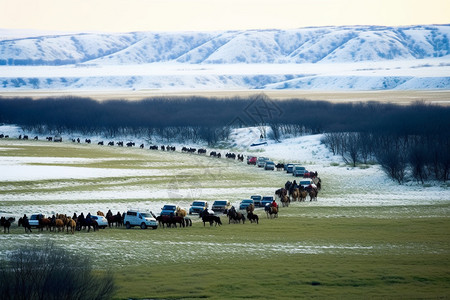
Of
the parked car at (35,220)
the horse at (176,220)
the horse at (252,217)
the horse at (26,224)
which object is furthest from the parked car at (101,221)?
the horse at (252,217)

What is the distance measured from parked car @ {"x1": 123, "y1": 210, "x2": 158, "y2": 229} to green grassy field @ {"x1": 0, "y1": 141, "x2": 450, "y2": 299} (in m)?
1.34

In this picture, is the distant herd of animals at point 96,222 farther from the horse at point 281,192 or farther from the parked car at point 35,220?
the horse at point 281,192

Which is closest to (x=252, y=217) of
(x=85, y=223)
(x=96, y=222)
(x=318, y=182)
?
(x=96, y=222)

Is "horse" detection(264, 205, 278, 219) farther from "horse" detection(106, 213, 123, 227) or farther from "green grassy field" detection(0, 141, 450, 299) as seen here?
"horse" detection(106, 213, 123, 227)

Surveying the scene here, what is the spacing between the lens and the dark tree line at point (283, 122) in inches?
2984

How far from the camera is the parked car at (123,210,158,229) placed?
4222 centimetres

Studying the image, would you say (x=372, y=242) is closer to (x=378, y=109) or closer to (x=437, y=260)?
(x=437, y=260)

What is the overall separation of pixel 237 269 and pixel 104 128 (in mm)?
128297

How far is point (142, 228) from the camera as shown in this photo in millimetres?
42312

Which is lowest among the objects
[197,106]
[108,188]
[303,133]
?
[108,188]

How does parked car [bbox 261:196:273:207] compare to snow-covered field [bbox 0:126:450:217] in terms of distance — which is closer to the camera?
parked car [bbox 261:196:273:207]

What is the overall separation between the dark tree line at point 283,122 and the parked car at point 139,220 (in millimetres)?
34932

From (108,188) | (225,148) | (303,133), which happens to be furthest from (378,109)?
(108,188)

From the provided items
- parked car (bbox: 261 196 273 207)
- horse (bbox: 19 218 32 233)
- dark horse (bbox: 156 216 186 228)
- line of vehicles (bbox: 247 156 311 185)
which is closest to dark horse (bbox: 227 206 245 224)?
dark horse (bbox: 156 216 186 228)
